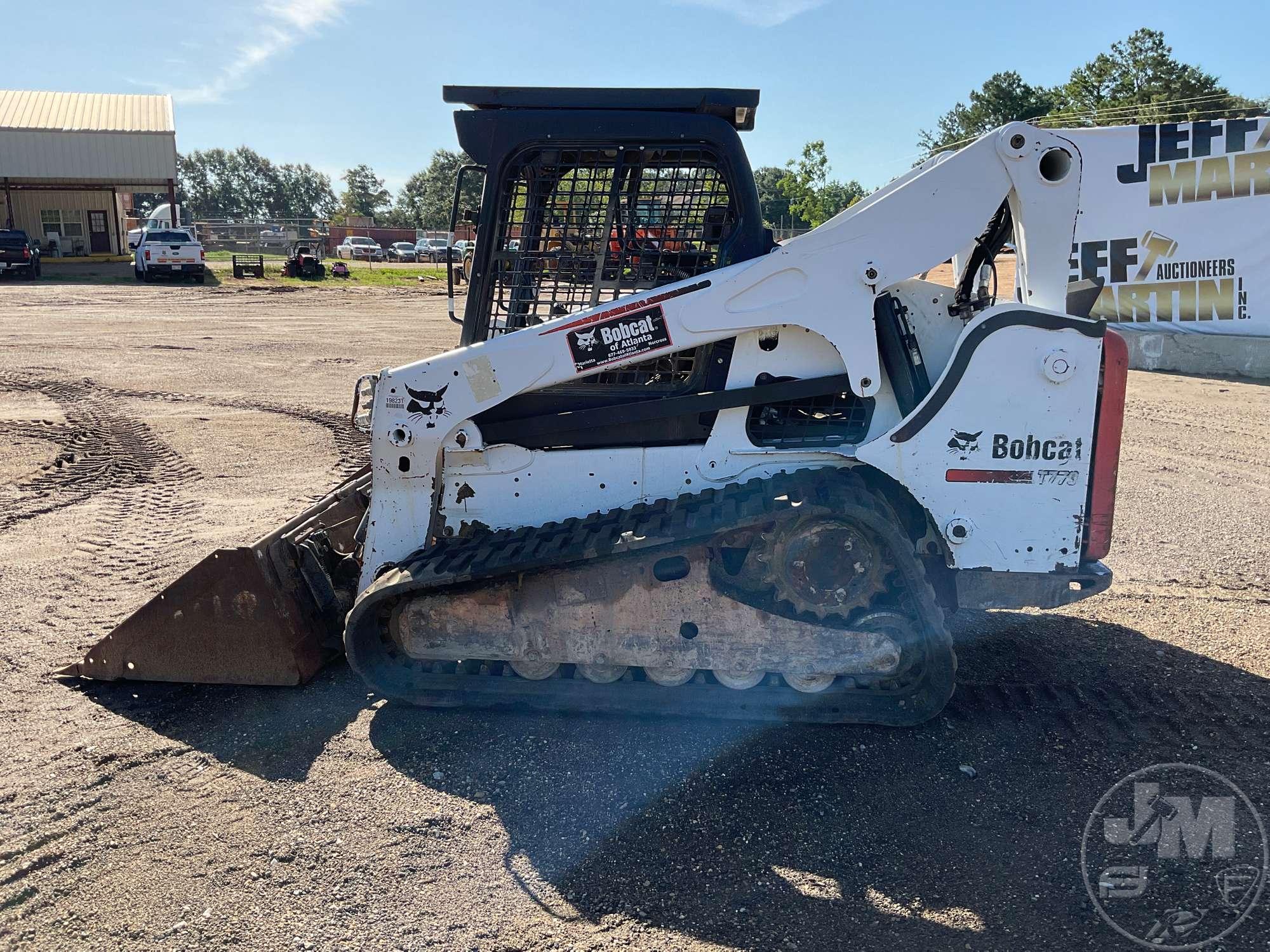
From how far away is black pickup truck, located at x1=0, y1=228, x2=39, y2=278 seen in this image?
99.0 ft

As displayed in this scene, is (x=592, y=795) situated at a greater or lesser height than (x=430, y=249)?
lesser

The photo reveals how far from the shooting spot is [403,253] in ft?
182

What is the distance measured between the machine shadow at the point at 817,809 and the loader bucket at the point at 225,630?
62 centimetres

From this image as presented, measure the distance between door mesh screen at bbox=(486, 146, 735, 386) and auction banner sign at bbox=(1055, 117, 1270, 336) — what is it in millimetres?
11002

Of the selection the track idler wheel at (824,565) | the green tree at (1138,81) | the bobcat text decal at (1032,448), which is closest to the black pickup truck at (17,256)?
the track idler wheel at (824,565)

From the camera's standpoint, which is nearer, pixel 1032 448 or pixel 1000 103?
pixel 1032 448

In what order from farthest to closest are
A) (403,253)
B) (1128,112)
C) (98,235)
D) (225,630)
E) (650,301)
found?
1. (403,253)
2. (98,235)
3. (1128,112)
4. (225,630)
5. (650,301)

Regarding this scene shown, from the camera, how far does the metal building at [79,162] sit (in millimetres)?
37406

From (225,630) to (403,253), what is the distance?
54116 millimetres

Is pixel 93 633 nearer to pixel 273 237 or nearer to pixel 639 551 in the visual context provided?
pixel 639 551

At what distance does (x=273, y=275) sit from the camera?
3441 centimetres

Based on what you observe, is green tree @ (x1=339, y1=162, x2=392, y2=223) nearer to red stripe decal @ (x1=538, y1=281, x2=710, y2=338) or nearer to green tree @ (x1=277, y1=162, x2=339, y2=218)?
green tree @ (x1=277, y1=162, x2=339, y2=218)

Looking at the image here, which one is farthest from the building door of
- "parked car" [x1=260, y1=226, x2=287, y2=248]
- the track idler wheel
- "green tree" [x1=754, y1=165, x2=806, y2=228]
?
the track idler wheel

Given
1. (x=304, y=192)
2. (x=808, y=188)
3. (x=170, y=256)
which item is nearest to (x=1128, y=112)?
(x=808, y=188)
